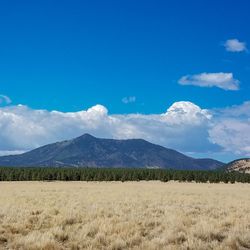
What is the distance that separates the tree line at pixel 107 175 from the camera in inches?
5979

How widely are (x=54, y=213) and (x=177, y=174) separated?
507 feet

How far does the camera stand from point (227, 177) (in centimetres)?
17212

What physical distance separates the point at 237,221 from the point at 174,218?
2542 mm

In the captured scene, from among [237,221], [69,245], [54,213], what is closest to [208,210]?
[237,221]

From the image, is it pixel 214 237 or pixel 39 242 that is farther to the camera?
pixel 214 237

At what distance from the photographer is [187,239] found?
48.1 ft

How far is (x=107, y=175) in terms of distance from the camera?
521 feet

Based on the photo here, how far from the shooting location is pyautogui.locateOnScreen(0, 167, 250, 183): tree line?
498 feet

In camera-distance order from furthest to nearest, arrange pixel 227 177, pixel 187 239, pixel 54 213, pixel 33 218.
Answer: pixel 227 177 < pixel 54 213 < pixel 33 218 < pixel 187 239

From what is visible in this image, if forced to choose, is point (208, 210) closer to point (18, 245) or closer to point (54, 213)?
point (54, 213)

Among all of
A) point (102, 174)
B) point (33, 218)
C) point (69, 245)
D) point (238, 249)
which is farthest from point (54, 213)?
point (102, 174)

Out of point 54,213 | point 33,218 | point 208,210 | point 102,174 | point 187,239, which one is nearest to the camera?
point 187,239

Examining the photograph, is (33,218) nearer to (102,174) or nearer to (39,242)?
(39,242)

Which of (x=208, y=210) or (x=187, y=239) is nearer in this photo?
(x=187, y=239)
